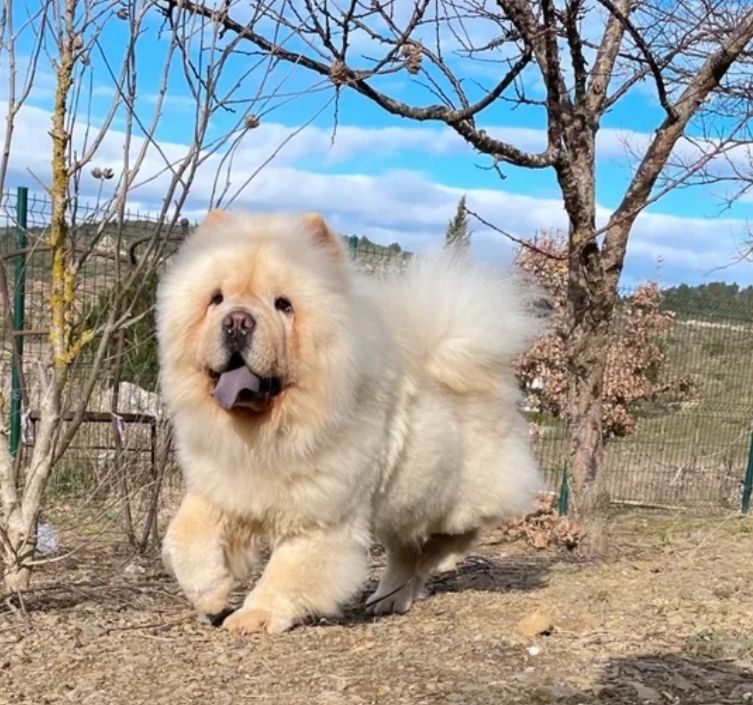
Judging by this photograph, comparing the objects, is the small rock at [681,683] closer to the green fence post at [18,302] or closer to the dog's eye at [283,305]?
the dog's eye at [283,305]

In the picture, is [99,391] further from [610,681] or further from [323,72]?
[610,681]

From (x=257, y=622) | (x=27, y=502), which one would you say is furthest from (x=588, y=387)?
(x=27, y=502)

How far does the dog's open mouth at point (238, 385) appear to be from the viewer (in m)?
3.79

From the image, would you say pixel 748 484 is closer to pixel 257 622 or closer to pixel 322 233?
pixel 322 233

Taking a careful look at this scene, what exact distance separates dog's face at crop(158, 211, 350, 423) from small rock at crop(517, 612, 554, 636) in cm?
131

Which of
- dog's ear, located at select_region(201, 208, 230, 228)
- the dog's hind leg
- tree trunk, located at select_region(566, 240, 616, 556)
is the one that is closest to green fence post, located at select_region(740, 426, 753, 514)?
tree trunk, located at select_region(566, 240, 616, 556)

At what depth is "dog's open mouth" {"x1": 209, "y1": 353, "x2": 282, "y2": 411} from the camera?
3791 millimetres

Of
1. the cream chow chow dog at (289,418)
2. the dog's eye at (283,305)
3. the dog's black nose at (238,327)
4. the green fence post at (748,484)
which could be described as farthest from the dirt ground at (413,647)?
the green fence post at (748,484)

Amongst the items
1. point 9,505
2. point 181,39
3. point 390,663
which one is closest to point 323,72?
point 181,39

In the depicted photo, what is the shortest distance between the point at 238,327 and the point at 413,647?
1.45 m

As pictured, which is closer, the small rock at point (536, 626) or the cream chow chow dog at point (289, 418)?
the cream chow chow dog at point (289, 418)

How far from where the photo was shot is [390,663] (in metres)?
3.69

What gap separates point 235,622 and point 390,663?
2.35 feet

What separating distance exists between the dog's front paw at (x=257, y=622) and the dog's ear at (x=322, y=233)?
4.99 ft
